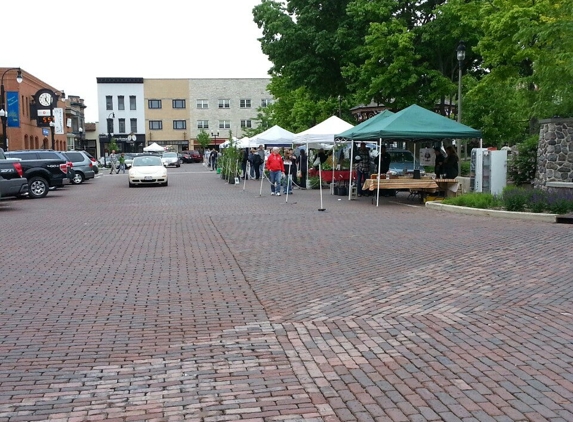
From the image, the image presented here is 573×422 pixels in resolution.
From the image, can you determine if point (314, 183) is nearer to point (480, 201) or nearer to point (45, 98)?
point (480, 201)

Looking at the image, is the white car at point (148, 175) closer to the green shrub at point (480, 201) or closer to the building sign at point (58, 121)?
the green shrub at point (480, 201)

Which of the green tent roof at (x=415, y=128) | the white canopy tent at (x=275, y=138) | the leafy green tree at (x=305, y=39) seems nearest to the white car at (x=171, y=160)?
the leafy green tree at (x=305, y=39)

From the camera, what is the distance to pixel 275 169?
79.0ft

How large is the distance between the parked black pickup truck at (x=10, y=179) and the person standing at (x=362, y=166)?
10.7 metres

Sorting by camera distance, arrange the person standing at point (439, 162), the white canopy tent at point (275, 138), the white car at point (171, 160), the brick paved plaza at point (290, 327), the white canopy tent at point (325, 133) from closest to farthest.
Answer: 1. the brick paved plaza at point (290, 327)
2. the person standing at point (439, 162)
3. the white canopy tent at point (325, 133)
4. the white canopy tent at point (275, 138)
5. the white car at point (171, 160)

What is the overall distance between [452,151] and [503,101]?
51.3 ft

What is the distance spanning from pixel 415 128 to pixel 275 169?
249 inches

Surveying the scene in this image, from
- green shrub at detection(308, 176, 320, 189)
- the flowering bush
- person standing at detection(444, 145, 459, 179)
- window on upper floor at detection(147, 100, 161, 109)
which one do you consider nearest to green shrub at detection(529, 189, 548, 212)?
the flowering bush

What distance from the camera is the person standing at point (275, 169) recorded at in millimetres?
23873

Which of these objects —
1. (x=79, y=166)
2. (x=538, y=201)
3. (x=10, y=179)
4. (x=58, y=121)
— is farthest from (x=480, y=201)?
(x=58, y=121)

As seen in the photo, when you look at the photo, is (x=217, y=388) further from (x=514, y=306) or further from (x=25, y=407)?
(x=514, y=306)

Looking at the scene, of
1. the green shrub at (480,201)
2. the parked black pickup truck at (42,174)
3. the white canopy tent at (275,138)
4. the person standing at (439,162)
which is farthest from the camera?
the white canopy tent at (275,138)

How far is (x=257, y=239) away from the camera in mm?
12586

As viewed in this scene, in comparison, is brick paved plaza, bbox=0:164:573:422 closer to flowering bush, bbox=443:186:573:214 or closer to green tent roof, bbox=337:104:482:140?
flowering bush, bbox=443:186:573:214
